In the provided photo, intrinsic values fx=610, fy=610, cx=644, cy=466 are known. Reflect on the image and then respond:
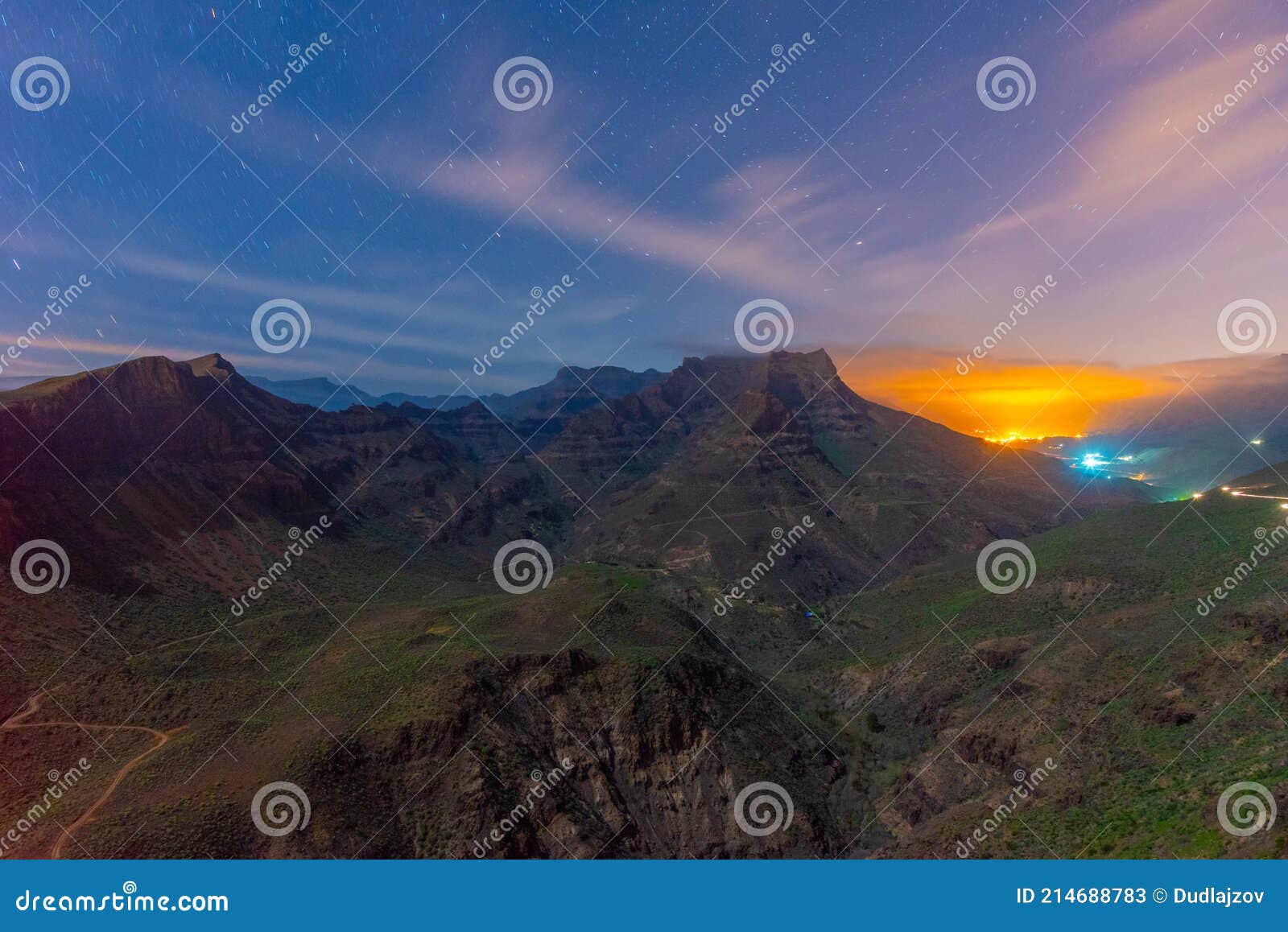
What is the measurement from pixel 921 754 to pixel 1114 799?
1722cm

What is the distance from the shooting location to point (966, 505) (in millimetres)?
136625

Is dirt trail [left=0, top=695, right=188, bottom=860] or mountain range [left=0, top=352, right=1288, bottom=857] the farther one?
mountain range [left=0, top=352, right=1288, bottom=857]

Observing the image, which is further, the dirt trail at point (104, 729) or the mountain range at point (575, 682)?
the mountain range at point (575, 682)

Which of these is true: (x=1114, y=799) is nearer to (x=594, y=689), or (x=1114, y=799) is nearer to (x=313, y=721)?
(x=594, y=689)

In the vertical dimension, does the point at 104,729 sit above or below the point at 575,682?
below

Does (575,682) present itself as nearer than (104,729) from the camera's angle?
No

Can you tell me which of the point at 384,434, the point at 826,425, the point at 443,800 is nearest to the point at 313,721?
the point at 443,800

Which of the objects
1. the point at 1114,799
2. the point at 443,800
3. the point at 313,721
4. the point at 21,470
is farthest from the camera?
the point at 21,470

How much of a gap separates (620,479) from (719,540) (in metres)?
80.9

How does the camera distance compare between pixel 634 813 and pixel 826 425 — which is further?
pixel 826 425

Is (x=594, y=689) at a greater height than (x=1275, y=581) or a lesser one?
lesser

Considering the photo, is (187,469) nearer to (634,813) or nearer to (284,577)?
(284,577)

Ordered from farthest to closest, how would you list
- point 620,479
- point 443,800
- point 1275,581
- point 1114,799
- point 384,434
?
point 620,479, point 384,434, point 1275,581, point 443,800, point 1114,799

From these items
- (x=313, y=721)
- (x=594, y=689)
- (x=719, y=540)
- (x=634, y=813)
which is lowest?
(x=313, y=721)
